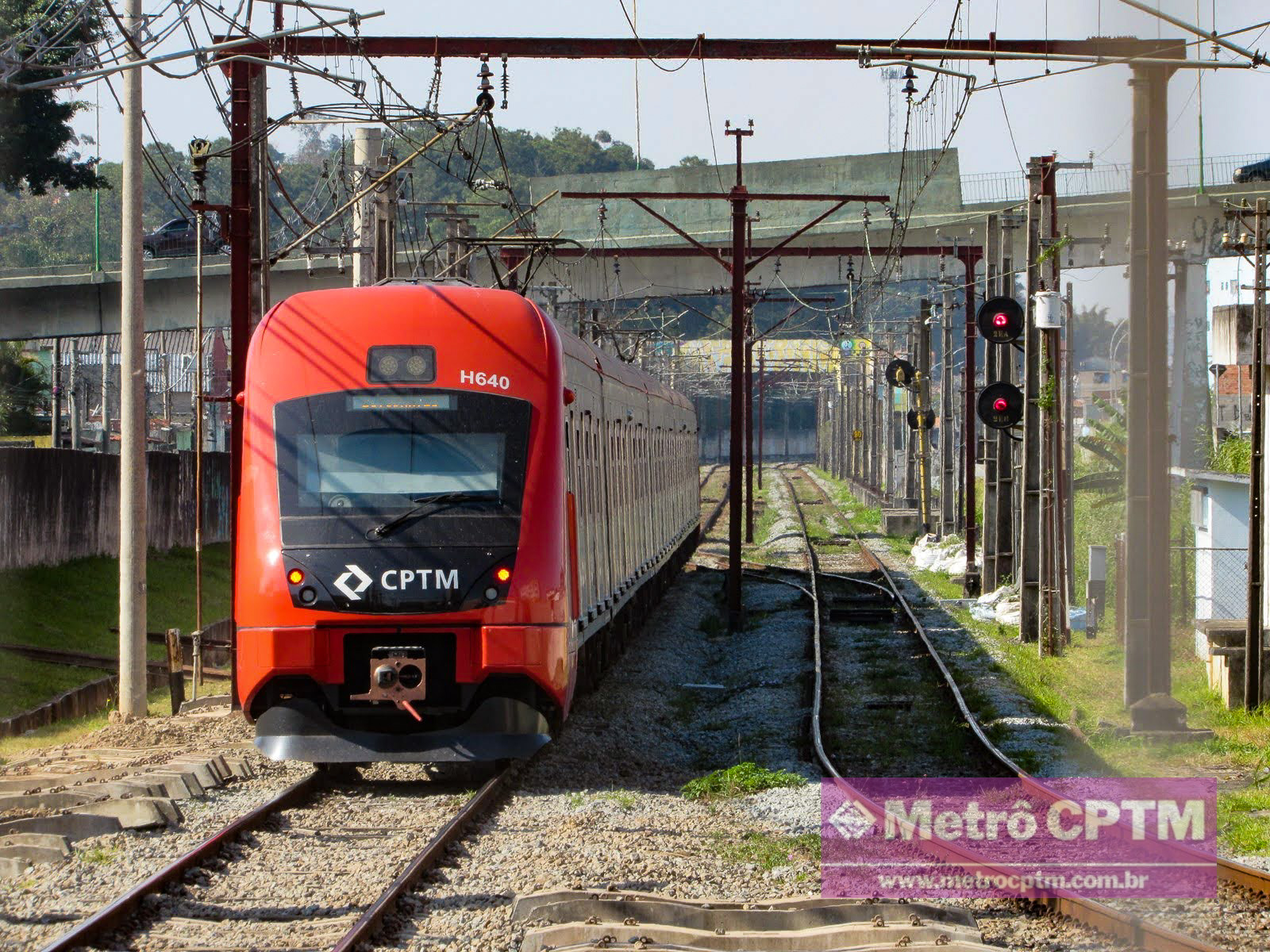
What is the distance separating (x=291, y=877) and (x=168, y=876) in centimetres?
66

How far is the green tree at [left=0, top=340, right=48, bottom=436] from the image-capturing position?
47219 mm

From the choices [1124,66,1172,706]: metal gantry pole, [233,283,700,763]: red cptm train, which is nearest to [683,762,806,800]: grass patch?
[233,283,700,763]: red cptm train

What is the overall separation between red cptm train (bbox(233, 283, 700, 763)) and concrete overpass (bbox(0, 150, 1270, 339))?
805 inches

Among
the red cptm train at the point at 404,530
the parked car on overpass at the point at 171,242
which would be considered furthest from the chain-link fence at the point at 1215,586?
the parked car on overpass at the point at 171,242

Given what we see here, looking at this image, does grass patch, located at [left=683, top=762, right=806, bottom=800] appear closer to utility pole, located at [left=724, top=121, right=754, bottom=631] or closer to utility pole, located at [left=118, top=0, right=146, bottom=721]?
utility pole, located at [left=118, top=0, right=146, bottom=721]

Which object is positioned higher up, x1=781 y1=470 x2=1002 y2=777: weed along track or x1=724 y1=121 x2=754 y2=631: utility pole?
x1=724 y1=121 x2=754 y2=631: utility pole

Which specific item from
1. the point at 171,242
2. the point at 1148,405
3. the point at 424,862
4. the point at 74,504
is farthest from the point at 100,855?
the point at 171,242

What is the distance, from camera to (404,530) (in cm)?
1100

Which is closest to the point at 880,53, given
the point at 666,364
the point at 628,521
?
the point at 628,521

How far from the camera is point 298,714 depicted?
11.0m

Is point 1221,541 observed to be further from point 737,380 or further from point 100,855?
point 100,855

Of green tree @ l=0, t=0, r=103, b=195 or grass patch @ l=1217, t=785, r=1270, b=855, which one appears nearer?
grass patch @ l=1217, t=785, r=1270, b=855

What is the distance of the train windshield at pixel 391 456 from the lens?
11086mm

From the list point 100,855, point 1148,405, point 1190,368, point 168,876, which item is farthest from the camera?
point 1190,368
